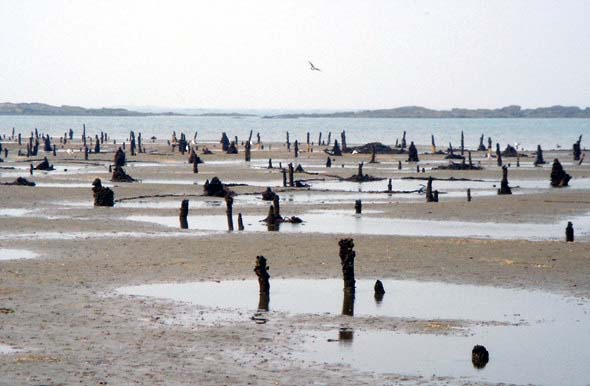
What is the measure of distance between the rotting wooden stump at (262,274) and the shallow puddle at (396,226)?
1189cm

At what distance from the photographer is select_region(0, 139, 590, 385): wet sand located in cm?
1642

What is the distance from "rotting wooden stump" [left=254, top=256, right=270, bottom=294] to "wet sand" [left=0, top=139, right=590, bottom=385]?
7.02 ft

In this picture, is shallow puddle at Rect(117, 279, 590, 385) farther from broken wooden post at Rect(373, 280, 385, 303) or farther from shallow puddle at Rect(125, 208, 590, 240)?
shallow puddle at Rect(125, 208, 590, 240)

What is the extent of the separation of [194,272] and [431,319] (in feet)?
24.1

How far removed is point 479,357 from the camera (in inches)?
671

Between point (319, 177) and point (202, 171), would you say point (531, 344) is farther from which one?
point (202, 171)

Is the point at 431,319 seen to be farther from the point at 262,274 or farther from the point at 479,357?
the point at 262,274

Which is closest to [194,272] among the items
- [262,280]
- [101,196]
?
[262,280]

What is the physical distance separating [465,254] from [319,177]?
1416 inches

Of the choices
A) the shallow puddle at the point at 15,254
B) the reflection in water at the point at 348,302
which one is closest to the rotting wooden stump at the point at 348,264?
the reflection in water at the point at 348,302

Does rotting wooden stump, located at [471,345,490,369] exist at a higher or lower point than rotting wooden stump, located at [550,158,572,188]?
higher

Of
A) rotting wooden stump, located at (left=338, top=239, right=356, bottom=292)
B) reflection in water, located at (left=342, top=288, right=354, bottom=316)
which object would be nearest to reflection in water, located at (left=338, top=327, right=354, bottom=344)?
reflection in water, located at (left=342, top=288, right=354, bottom=316)

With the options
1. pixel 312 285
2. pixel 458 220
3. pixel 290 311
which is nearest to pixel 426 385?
pixel 290 311

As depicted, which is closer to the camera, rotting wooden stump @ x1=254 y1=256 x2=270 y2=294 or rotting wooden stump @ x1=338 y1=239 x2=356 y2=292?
rotting wooden stump @ x1=254 y1=256 x2=270 y2=294
